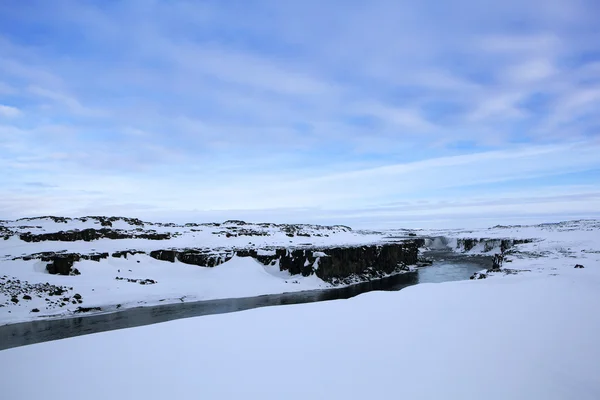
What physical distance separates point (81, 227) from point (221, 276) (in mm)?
26669

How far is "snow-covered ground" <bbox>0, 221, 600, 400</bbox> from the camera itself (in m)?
4.07

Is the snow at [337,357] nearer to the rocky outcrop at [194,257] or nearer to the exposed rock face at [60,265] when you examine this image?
the exposed rock face at [60,265]

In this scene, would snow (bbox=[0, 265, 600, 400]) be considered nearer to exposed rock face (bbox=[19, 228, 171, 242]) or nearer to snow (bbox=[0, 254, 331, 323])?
snow (bbox=[0, 254, 331, 323])

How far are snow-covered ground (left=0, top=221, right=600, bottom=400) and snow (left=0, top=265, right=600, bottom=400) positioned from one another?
18 mm

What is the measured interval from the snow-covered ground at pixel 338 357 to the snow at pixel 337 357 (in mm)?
18

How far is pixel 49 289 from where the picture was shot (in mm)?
26281

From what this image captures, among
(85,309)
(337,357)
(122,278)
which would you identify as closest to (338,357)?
(337,357)

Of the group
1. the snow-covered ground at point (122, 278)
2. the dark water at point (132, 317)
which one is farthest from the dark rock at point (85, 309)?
the dark water at point (132, 317)

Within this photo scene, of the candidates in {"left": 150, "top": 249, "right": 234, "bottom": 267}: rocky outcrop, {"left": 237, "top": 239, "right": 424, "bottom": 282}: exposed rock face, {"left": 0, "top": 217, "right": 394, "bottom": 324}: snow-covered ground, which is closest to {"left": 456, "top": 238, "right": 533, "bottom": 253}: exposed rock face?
{"left": 237, "top": 239, "right": 424, "bottom": 282}: exposed rock face

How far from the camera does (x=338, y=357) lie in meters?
4.89

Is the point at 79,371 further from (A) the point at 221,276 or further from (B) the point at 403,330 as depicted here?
(A) the point at 221,276

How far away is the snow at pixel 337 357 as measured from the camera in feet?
13.3

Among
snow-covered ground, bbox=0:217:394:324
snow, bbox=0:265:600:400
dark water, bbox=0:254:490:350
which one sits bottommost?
dark water, bbox=0:254:490:350

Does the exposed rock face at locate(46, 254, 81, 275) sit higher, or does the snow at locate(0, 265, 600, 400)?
the snow at locate(0, 265, 600, 400)
